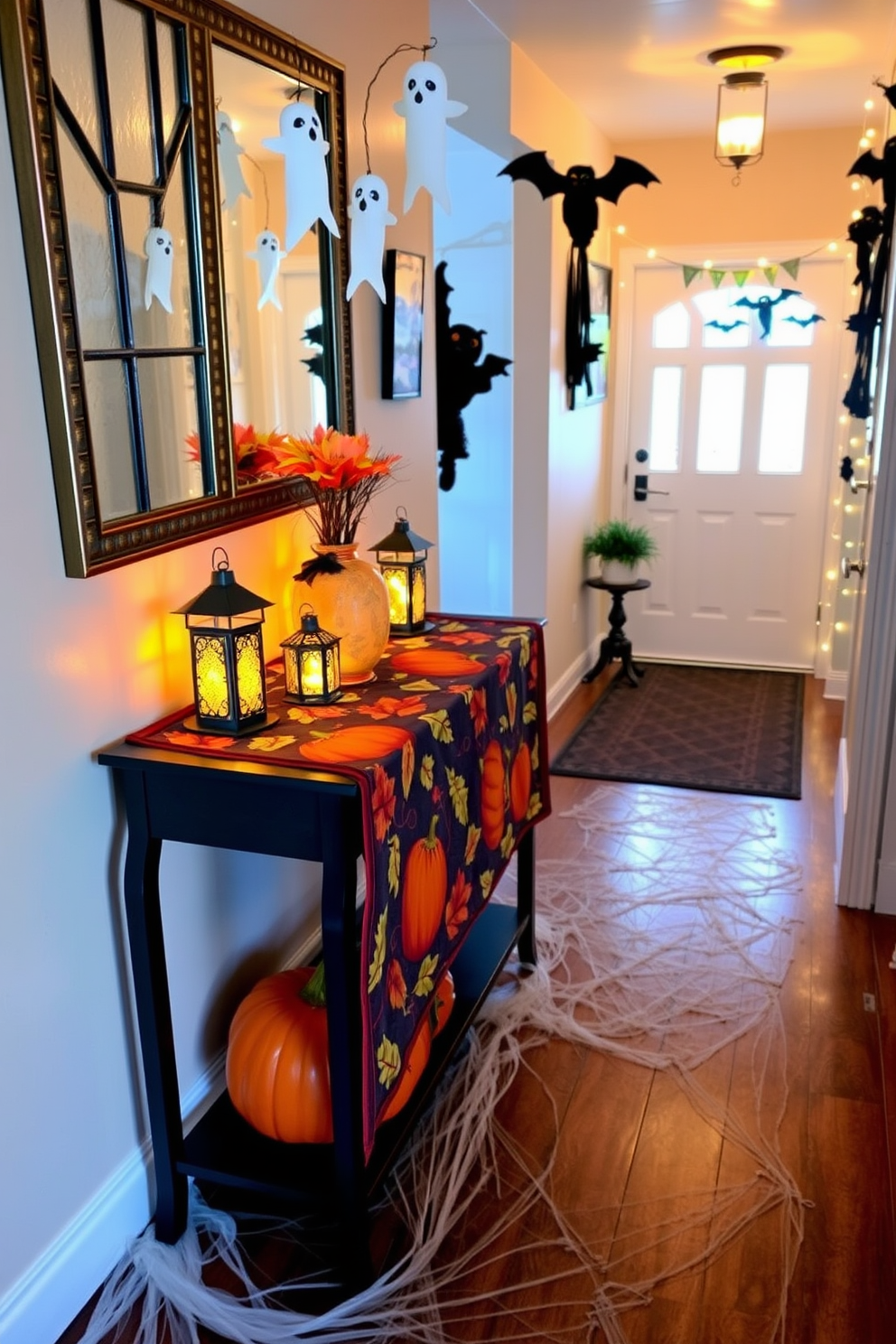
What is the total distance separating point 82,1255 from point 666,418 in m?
4.65

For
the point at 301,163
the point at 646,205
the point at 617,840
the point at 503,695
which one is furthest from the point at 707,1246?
the point at 646,205

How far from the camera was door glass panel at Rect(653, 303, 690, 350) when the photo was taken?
5273 millimetres

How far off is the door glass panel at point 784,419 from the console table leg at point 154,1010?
4.35 meters

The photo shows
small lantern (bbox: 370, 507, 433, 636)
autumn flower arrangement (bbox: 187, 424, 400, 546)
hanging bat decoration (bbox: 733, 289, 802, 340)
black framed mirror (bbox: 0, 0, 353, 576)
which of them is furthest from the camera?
hanging bat decoration (bbox: 733, 289, 802, 340)

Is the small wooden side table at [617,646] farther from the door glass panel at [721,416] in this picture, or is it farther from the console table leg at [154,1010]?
the console table leg at [154,1010]

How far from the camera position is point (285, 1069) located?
1.82 meters

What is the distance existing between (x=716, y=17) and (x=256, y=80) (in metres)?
2.03

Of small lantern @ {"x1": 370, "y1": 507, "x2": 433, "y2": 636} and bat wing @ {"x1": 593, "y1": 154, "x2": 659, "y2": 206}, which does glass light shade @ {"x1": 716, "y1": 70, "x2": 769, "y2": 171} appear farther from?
small lantern @ {"x1": 370, "y1": 507, "x2": 433, "y2": 636}

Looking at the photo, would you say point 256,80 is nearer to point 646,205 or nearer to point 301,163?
point 301,163

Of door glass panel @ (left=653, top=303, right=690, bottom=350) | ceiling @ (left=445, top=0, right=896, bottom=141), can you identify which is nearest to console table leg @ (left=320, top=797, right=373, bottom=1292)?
ceiling @ (left=445, top=0, right=896, bottom=141)

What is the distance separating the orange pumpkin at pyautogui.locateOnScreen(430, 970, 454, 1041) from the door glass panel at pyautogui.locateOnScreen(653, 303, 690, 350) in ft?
13.1

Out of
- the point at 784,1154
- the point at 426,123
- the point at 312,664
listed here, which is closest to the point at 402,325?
the point at 426,123

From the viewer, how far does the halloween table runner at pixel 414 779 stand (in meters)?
1.61

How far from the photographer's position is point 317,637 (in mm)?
1825
